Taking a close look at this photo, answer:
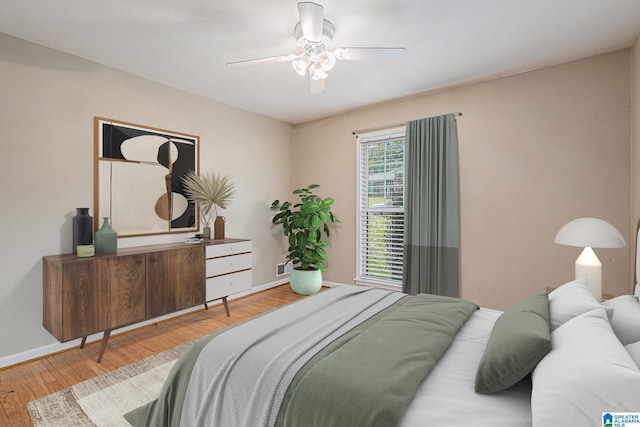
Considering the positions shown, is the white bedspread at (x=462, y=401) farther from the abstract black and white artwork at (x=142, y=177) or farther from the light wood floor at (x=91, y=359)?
the abstract black and white artwork at (x=142, y=177)

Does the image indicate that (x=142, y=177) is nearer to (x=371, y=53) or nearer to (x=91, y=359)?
(x=91, y=359)

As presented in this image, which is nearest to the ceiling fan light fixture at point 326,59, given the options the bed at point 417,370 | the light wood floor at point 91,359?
the bed at point 417,370

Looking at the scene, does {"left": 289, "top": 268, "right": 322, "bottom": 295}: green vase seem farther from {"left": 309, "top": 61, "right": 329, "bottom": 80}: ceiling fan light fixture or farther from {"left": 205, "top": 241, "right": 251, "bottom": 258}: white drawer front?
{"left": 309, "top": 61, "right": 329, "bottom": 80}: ceiling fan light fixture

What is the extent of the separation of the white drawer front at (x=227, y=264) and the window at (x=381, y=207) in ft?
5.37

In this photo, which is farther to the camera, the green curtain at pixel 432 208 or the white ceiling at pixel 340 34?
the green curtain at pixel 432 208

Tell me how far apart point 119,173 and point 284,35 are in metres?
2.08

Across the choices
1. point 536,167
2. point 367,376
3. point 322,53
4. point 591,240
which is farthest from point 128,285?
point 536,167

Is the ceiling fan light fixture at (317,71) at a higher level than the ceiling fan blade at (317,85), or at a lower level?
higher

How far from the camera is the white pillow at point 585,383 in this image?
814mm

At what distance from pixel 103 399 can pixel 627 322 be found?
2919mm

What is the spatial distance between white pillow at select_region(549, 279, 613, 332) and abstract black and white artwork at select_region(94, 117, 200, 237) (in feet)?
11.4

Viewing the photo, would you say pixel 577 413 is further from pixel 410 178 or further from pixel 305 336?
pixel 410 178

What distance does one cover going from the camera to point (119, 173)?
3086mm

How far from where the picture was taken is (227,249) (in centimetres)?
349
